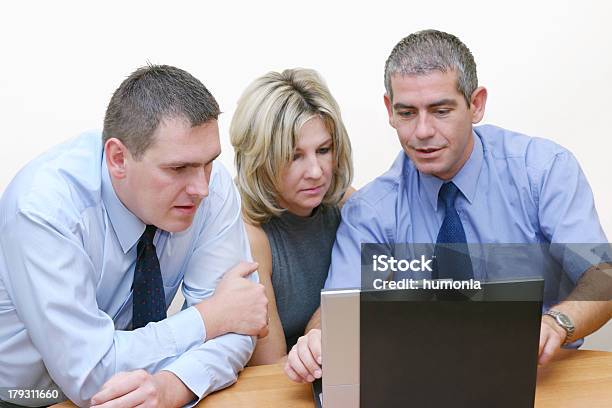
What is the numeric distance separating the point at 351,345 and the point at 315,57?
1.91 meters

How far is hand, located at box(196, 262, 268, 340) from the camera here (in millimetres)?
1683

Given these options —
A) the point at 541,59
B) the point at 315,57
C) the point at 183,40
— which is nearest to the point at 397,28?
the point at 315,57

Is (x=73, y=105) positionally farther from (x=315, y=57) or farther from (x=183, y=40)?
(x=315, y=57)

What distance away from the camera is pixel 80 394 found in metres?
1.53

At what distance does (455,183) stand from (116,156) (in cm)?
99

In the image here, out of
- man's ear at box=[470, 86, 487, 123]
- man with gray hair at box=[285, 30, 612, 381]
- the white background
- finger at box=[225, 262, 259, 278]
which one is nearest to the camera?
finger at box=[225, 262, 259, 278]

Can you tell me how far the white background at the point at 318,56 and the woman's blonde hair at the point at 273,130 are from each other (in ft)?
2.65

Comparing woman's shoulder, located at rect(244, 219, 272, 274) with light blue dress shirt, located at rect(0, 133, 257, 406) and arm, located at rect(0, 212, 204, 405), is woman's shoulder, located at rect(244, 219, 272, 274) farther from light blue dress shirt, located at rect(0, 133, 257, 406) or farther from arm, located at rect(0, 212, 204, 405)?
arm, located at rect(0, 212, 204, 405)

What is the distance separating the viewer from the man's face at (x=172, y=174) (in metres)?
1.59

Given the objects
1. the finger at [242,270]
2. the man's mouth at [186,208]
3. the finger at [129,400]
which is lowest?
the finger at [129,400]

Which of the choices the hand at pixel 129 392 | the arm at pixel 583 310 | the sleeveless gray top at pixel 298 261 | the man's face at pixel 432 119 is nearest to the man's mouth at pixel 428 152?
the man's face at pixel 432 119

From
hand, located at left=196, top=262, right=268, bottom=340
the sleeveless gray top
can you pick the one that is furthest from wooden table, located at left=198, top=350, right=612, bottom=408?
the sleeveless gray top

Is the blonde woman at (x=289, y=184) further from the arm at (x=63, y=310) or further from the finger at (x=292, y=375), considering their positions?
the arm at (x=63, y=310)

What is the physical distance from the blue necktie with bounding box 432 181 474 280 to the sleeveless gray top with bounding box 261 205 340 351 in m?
0.37
